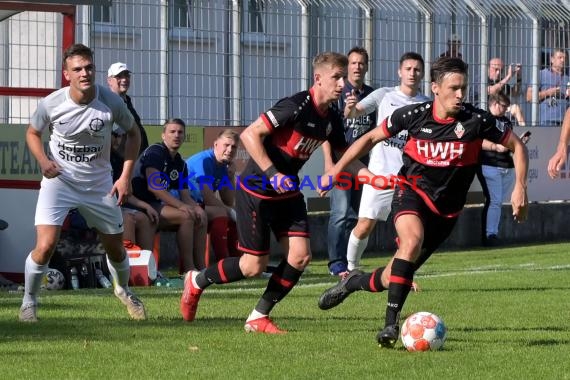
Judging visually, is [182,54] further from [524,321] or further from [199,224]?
[524,321]

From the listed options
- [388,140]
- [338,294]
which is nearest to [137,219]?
[388,140]

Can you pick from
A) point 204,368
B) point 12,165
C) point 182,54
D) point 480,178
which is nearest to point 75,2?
point 12,165

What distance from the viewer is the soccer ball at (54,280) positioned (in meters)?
13.7

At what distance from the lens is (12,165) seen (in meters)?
15.2

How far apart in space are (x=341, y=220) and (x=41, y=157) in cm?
613

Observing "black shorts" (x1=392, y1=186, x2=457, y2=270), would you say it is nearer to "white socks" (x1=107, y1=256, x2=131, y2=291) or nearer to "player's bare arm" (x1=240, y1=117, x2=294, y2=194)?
"player's bare arm" (x1=240, y1=117, x2=294, y2=194)

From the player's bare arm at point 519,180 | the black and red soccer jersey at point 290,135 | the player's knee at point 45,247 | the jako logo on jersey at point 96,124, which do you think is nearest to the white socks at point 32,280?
the player's knee at point 45,247

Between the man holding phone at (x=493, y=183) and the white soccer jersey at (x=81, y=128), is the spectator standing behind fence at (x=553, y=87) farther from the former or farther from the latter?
the white soccer jersey at (x=81, y=128)

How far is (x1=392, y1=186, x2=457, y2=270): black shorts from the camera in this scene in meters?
9.62

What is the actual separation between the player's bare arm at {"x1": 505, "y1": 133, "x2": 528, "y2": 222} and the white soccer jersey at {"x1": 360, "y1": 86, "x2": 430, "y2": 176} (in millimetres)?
4004

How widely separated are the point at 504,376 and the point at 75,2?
7.02m

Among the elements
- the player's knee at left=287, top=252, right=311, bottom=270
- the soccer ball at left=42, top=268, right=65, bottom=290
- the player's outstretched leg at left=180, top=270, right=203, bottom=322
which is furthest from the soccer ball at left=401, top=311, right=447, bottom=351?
the soccer ball at left=42, top=268, right=65, bottom=290

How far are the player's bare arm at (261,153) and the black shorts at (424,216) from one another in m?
0.79

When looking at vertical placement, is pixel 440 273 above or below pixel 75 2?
below
